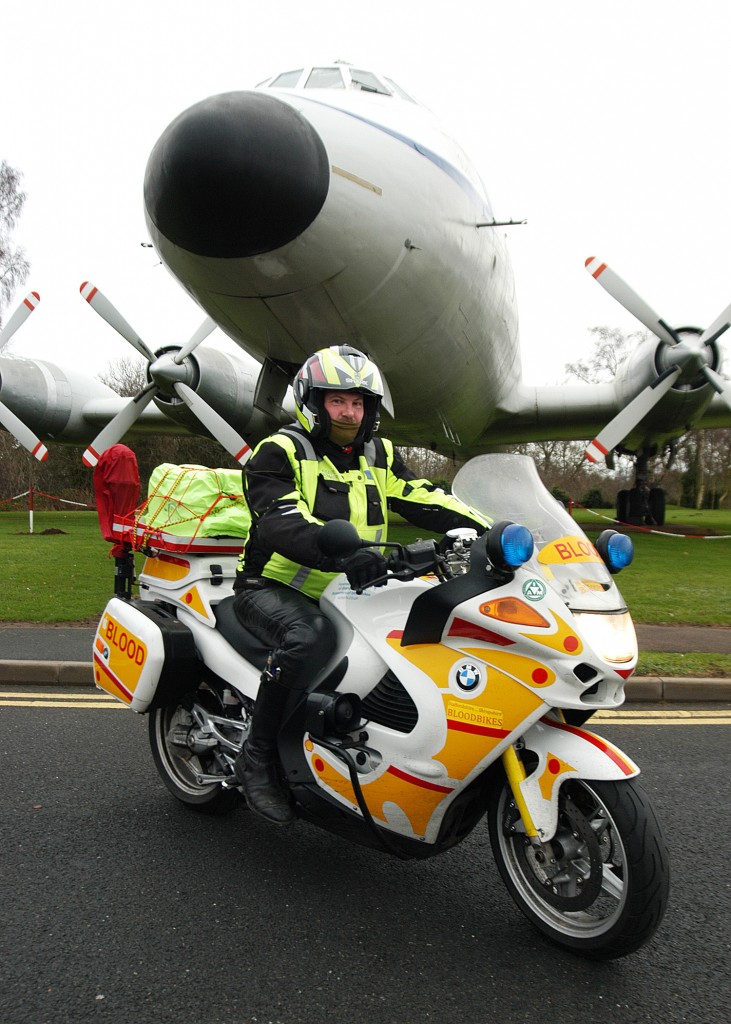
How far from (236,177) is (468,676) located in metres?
5.12

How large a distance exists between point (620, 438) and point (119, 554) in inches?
369

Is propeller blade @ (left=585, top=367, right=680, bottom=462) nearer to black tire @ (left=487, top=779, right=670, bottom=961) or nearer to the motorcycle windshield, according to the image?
the motorcycle windshield

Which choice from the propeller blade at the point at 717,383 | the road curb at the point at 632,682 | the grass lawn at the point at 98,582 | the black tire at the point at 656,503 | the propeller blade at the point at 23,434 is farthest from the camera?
the black tire at the point at 656,503

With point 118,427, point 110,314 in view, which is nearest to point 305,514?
point 118,427

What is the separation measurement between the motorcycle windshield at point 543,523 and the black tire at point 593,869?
1.82 feet

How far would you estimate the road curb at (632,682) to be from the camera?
5.17 meters

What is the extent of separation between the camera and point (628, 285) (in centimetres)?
1180

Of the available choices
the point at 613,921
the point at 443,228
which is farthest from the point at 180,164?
the point at 613,921

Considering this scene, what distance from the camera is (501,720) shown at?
213cm

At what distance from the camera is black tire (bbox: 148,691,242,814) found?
3.20 m

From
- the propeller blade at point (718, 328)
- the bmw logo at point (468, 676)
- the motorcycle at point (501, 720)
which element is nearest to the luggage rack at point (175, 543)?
the motorcycle at point (501, 720)

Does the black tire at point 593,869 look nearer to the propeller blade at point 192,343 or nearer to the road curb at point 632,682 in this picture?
the road curb at point 632,682

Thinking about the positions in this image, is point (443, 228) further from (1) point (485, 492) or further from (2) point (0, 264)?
(2) point (0, 264)

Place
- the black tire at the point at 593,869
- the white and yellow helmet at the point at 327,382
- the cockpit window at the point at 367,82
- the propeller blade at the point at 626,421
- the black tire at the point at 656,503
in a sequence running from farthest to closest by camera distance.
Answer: the black tire at the point at 656,503 → the propeller blade at the point at 626,421 → the cockpit window at the point at 367,82 → the white and yellow helmet at the point at 327,382 → the black tire at the point at 593,869
